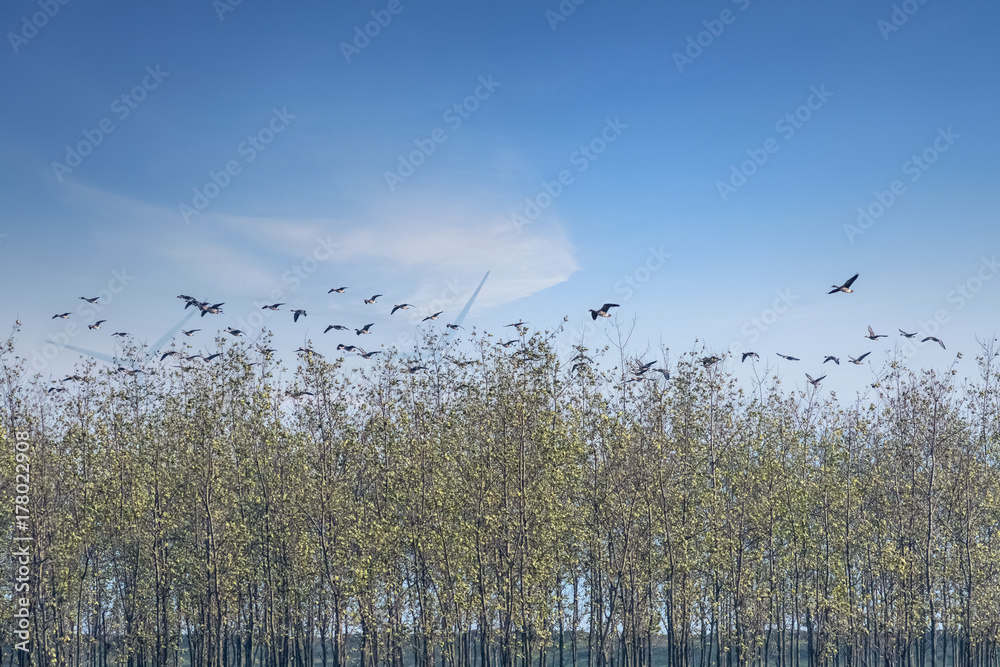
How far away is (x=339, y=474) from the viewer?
43.2m

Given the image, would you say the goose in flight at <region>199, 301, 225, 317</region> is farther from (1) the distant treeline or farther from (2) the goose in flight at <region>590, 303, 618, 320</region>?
(2) the goose in flight at <region>590, 303, 618, 320</region>

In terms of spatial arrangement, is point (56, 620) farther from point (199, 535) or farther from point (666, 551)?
point (666, 551)

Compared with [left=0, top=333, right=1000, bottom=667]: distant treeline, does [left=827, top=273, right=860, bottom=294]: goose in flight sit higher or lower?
higher

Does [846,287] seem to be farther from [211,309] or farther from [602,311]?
[211,309]

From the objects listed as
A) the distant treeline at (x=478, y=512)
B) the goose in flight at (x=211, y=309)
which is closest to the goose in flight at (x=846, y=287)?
the distant treeline at (x=478, y=512)

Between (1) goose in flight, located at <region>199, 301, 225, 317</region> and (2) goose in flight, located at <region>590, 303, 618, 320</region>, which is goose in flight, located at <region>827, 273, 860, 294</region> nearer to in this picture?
(2) goose in flight, located at <region>590, 303, 618, 320</region>

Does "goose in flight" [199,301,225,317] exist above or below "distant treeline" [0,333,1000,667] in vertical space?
above

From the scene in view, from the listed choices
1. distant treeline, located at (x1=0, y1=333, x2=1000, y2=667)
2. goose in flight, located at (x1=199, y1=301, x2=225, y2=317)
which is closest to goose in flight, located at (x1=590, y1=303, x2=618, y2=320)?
distant treeline, located at (x1=0, y1=333, x2=1000, y2=667)

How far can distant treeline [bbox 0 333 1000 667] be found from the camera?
3912 cm

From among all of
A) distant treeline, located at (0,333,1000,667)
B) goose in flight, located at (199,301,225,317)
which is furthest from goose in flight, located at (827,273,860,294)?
goose in flight, located at (199,301,225,317)

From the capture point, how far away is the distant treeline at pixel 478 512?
3912 centimetres

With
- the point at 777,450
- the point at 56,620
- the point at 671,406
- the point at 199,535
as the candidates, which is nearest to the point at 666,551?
the point at 671,406

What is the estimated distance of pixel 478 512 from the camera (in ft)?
128

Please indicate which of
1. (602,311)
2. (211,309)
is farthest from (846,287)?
(211,309)
